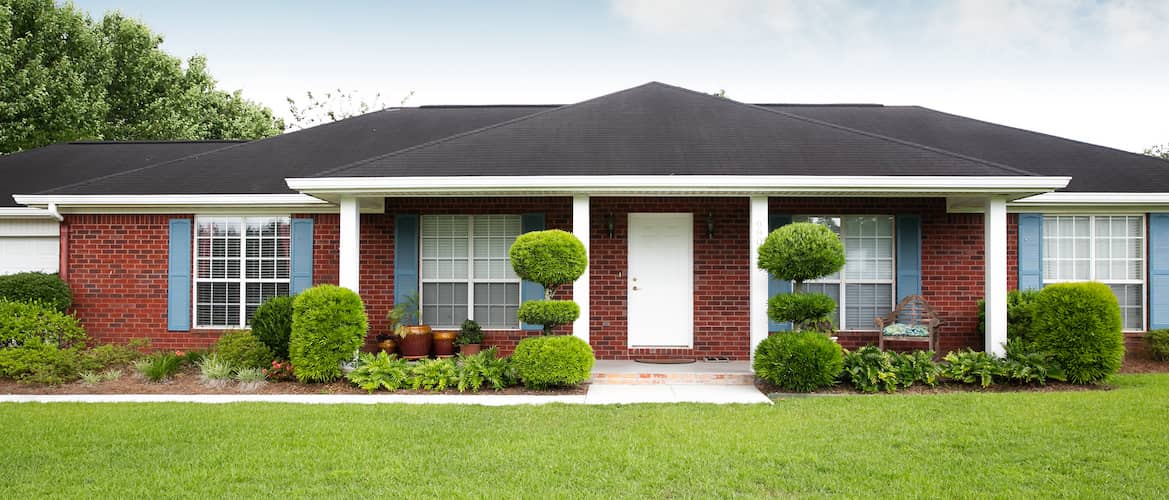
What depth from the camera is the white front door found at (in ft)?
35.6

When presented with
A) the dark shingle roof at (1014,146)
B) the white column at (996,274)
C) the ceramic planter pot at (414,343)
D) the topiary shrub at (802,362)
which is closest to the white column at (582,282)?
the topiary shrub at (802,362)

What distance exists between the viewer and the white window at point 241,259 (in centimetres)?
1106

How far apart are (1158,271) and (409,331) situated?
34.8 ft

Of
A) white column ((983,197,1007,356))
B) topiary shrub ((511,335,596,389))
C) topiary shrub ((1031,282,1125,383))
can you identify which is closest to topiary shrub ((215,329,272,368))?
topiary shrub ((511,335,596,389))

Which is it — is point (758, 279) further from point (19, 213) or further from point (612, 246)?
point (19, 213)

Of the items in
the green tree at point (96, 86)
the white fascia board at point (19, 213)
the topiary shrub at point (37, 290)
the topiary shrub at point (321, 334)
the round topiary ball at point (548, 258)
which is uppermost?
the green tree at point (96, 86)

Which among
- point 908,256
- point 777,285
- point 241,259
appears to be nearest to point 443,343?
point 241,259

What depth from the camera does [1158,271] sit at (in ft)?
35.8

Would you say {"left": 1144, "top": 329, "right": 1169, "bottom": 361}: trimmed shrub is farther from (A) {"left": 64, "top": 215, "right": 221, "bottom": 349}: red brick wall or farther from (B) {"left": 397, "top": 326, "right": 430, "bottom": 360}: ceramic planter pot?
(A) {"left": 64, "top": 215, "right": 221, "bottom": 349}: red brick wall

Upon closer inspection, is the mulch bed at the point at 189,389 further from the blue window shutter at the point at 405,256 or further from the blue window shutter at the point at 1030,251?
the blue window shutter at the point at 1030,251

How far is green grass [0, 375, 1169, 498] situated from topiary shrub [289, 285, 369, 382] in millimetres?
1216

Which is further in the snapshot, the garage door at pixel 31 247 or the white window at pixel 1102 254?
the garage door at pixel 31 247

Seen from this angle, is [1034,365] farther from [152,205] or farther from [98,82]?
[98,82]

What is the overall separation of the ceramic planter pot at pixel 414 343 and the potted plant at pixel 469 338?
1.52 feet
